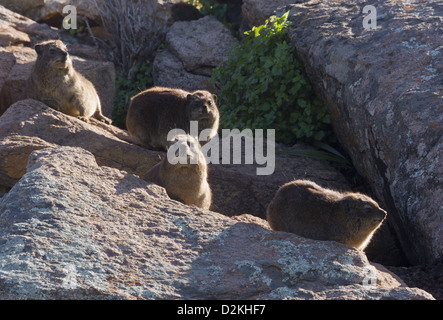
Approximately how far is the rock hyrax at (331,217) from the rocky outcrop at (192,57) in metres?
4.84

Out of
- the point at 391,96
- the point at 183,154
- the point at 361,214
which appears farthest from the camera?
the point at 391,96

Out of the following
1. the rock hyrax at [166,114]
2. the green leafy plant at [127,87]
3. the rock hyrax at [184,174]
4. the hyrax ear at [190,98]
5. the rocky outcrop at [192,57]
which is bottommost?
the rock hyrax at [184,174]

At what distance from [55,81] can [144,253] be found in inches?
155

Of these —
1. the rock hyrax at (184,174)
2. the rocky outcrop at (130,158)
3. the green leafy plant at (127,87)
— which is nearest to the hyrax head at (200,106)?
the rocky outcrop at (130,158)

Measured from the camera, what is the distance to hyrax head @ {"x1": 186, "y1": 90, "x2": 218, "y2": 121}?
23.4ft

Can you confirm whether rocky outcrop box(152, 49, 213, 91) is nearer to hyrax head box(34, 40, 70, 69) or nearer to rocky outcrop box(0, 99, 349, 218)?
hyrax head box(34, 40, 70, 69)

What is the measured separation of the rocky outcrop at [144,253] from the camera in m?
3.50

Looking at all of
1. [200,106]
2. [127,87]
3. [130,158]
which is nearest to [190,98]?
[200,106]

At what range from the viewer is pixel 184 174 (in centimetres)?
558

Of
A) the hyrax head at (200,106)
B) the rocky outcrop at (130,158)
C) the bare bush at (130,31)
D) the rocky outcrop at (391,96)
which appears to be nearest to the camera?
the rocky outcrop at (391,96)

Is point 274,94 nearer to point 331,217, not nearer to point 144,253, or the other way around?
point 331,217

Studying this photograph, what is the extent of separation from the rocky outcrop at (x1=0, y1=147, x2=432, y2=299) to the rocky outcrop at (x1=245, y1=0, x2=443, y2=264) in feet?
3.07

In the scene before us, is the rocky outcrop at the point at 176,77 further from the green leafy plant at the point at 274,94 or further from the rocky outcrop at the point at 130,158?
the rocky outcrop at the point at 130,158

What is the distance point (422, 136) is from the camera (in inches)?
213
